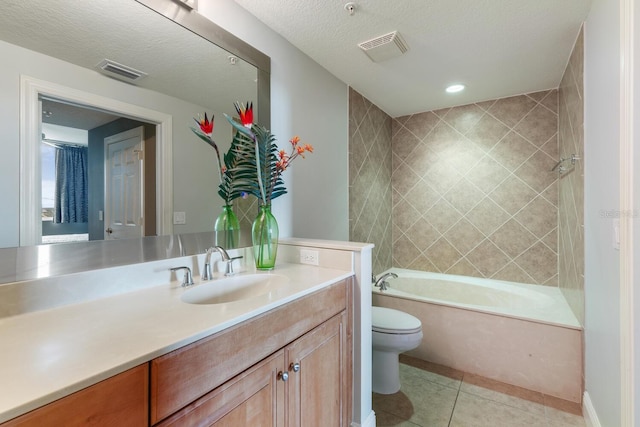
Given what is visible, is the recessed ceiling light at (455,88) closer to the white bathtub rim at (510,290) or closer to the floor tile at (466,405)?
the white bathtub rim at (510,290)

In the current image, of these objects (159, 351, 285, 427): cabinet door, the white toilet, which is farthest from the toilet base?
(159, 351, 285, 427): cabinet door

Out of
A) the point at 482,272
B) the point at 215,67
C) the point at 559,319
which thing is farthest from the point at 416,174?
the point at 215,67

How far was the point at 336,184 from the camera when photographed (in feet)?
7.66

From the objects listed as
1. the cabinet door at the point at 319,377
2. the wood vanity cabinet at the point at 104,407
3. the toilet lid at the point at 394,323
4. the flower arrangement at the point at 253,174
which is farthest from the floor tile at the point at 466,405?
the wood vanity cabinet at the point at 104,407

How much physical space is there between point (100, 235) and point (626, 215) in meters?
1.95

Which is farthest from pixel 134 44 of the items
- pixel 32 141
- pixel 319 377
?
pixel 319 377

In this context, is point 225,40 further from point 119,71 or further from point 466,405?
point 466,405

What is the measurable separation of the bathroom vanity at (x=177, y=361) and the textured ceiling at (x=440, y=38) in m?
1.43

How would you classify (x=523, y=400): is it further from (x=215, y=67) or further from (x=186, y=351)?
(x=215, y=67)

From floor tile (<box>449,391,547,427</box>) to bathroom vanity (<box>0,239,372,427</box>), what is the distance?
0.85 meters

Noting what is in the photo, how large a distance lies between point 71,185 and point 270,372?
0.92 m

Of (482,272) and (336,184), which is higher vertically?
(336,184)

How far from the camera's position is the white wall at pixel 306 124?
5.42 ft

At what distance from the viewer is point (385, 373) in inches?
75.2
